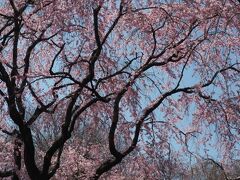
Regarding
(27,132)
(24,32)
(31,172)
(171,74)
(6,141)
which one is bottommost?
(31,172)

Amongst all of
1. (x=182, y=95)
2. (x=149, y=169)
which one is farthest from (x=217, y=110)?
(x=149, y=169)

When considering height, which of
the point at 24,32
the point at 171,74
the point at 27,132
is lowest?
the point at 27,132

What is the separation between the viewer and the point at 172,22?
8695 mm

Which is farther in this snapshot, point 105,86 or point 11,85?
point 105,86

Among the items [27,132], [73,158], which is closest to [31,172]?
[27,132]

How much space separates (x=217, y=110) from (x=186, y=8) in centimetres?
202

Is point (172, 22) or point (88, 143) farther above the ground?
point (172, 22)

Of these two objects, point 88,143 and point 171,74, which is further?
point 88,143

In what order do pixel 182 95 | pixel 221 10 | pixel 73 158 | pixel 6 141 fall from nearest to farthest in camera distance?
pixel 221 10 < pixel 182 95 < pixel 6 141 < pixel 73 158

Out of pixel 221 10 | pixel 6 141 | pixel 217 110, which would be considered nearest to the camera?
pixel 221 10

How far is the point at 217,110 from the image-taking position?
8805 millimetres

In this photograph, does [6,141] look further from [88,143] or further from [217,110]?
[217,110]

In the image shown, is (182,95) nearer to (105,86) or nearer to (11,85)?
(105,86)

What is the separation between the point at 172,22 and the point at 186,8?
0.47 metres
